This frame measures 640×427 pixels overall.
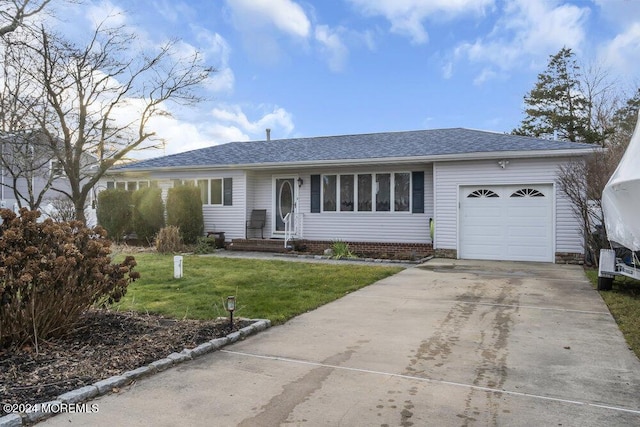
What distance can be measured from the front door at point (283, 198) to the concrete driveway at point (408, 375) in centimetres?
918

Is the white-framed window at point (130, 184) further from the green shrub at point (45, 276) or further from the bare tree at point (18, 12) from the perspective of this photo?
the green shrub at point (45, 276)

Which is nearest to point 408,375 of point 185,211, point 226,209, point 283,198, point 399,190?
point 399,190

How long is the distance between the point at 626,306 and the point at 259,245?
10.6m

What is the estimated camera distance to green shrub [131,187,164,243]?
15688mm

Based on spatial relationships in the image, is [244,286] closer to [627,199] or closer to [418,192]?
[627,199]

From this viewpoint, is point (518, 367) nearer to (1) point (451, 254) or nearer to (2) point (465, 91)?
(1) point (451, 254)

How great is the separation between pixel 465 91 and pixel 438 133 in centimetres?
255

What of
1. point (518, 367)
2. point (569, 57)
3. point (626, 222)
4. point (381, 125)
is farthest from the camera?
point (569, 57)

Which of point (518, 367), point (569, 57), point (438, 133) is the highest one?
point (569, 57)

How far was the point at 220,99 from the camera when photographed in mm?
15773

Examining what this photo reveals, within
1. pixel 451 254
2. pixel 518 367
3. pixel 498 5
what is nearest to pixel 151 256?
pixel 451 254

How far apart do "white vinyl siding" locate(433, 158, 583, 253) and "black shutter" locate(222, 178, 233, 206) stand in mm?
7144

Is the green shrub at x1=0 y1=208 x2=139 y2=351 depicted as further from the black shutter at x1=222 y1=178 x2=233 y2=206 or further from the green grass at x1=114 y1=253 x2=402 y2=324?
the black shutter at x1=222 y1=178 x2=233 y2=206

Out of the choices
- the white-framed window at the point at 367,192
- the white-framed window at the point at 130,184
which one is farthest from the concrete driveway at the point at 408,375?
the white-framed window at the point at 130,184
